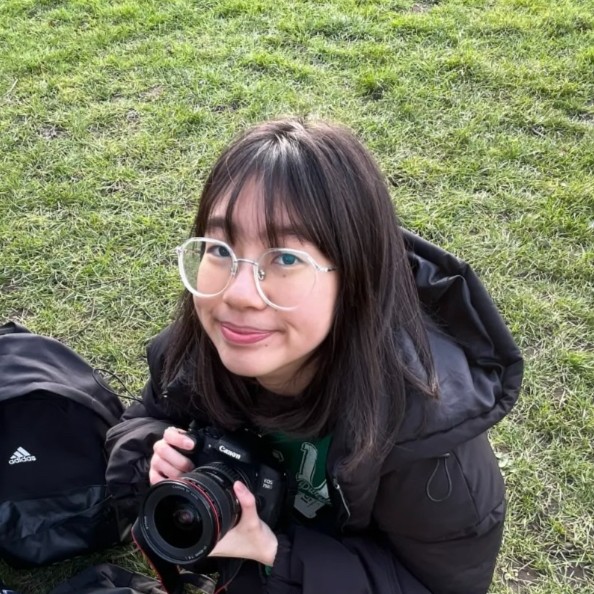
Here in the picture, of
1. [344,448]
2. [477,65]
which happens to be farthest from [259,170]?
[477,65]

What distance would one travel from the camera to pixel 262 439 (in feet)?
5.46

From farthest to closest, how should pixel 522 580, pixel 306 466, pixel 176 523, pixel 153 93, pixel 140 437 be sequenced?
1. pixel 153 93
2. pixel 522 580
3. pixel 140 437
4. pixel 306 466
5. pixel 176 523

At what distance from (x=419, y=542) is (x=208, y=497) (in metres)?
0.55

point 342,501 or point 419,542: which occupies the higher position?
point 342,501

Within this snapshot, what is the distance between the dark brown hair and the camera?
1348mm

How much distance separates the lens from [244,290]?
1.32 m

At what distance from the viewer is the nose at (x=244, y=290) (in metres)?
1.32

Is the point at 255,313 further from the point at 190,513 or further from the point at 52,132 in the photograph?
the point at 52,132

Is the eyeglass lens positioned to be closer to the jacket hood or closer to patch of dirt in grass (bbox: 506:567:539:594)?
the jacket hood

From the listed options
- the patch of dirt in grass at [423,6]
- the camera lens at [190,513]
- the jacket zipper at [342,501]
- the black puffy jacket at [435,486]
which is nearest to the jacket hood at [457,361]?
the black puffy jacket at [435,486]

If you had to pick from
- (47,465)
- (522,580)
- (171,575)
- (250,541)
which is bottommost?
(522,580)

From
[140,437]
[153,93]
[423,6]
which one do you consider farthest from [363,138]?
[140,437]

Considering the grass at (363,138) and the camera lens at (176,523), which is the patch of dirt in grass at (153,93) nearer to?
the grass at (363,138)

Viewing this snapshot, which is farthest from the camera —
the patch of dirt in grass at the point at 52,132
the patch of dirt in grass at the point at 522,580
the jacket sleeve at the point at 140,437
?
the patch of dirt in grass at the point at 52,132
